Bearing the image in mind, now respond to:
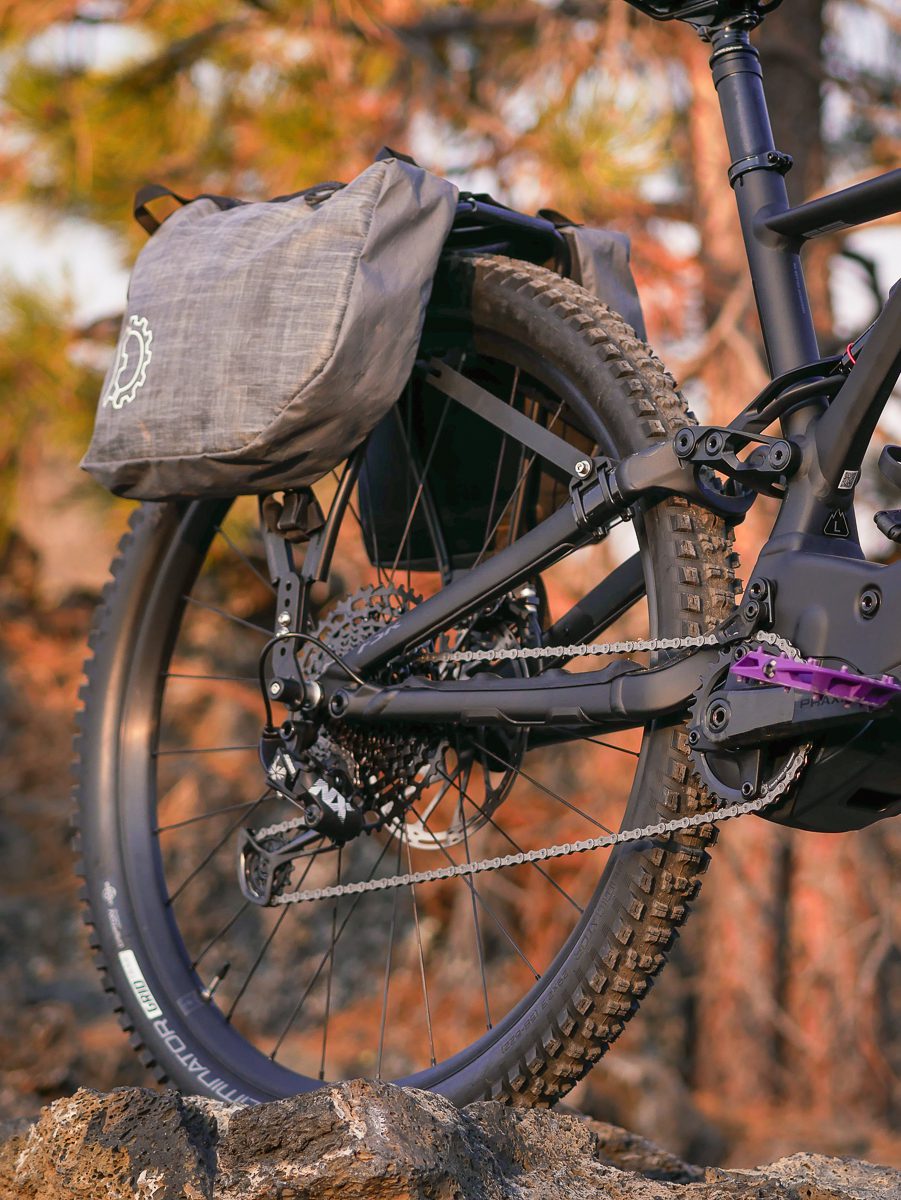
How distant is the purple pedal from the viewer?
1.26m

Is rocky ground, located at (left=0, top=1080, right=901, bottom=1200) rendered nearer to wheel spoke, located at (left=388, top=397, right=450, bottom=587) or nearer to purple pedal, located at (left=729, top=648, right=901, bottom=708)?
purple pedal, located at (left=729, top=648, right=901, bottom=708)

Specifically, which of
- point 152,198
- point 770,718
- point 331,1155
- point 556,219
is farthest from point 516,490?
point 331,1155

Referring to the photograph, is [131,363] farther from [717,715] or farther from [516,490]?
[717,715]

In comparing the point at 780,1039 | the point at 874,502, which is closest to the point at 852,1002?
the point at 780,1039

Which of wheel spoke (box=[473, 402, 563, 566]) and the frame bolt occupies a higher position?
wheel spoke (box=[473, 402, 563, 566])

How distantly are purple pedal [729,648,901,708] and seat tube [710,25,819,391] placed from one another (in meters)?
0.36

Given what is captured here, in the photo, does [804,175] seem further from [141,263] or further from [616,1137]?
[616,1137]

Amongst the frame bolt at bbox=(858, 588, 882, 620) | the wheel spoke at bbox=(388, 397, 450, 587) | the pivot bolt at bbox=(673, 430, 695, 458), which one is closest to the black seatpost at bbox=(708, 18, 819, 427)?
the pivot bolt at bbox=(673, 430, 695, 458)

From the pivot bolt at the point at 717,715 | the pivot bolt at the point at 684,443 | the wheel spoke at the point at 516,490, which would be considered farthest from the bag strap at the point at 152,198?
the pivot bolt at the point at 717,715

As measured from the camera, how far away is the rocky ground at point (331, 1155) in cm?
120

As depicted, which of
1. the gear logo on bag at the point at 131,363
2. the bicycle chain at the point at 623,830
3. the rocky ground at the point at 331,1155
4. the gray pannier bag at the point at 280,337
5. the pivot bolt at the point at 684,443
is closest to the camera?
the rocky ground at the point at 331,1155

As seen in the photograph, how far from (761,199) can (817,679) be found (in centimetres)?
58

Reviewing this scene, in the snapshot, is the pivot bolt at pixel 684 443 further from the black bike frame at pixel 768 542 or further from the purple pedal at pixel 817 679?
the purple pedal at pixel 817 679

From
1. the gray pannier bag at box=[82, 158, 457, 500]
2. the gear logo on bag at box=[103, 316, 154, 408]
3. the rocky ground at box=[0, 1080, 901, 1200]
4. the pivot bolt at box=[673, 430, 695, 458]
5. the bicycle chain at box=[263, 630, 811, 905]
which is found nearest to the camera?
the rocky ground at box=[0, 1080, 901, 1200]
